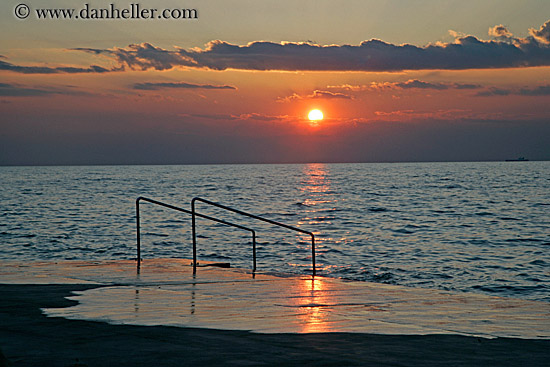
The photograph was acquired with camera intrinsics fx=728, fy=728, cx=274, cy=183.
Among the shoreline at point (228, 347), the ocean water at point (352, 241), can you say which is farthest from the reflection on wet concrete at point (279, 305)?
the ocean water at point (352, 241)

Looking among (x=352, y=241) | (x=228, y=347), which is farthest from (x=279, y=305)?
(x=352, y=241)

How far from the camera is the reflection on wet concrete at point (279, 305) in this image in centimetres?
757

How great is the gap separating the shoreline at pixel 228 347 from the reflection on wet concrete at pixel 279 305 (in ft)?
1.28

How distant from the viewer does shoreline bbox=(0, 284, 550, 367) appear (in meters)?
5.78

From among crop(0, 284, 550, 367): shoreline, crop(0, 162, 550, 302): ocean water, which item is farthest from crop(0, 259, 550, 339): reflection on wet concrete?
crop(0, 162, 550, 302): ocean water

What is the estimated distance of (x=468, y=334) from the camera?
23.4ft

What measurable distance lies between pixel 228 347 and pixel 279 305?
9.19ft

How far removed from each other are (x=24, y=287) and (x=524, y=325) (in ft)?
22.1

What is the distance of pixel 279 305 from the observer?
9055 mm

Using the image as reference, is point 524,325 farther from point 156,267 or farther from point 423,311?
point 156,267

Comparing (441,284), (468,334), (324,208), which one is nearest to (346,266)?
(441,284)

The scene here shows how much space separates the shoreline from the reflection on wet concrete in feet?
1.28

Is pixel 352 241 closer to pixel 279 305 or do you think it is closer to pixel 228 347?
pixel 279 305

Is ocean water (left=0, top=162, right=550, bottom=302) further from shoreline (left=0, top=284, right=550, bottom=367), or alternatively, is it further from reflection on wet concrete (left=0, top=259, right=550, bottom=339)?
shoreline (left=0, top=284, right=550, bottom=367)
